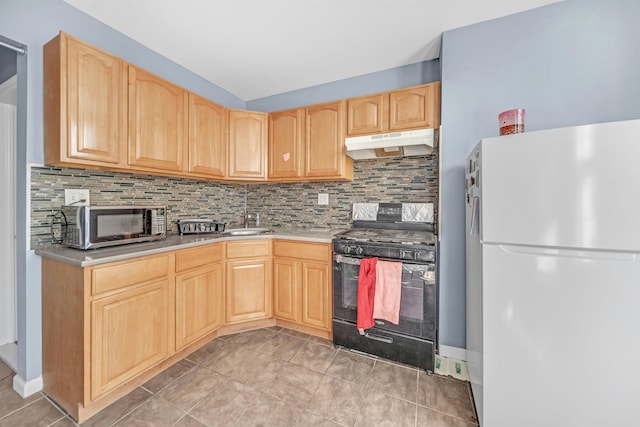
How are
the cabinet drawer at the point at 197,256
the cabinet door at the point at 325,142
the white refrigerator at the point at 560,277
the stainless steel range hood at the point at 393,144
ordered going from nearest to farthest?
the white refrigerator at the point at 560,277, the cabinet drawer at the point at 197,256, the stainless steel range hood at the point at 393,144, the cabinet door at the point at 325,142

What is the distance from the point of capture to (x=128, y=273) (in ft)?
5.04

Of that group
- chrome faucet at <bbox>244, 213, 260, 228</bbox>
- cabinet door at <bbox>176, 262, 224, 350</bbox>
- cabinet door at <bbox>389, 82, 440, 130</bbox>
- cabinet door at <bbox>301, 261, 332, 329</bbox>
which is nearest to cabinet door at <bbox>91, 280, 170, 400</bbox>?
cabinet door at <bbox>176, 262, 224, 350</bbox>

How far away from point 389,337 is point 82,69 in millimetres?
2690

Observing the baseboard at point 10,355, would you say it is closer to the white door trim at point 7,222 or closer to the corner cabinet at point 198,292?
the white door trim at point 7,222

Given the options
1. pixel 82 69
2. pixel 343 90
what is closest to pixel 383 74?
pixel 343 90

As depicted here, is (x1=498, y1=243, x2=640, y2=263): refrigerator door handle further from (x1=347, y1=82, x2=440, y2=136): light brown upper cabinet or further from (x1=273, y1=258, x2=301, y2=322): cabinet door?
(x1=273, y1=258, x2=301, y2=322): cabinet door

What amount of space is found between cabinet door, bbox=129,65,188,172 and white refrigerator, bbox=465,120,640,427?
A: 86.1 inches

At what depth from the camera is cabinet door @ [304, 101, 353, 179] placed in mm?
2393

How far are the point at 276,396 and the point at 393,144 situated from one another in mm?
1955

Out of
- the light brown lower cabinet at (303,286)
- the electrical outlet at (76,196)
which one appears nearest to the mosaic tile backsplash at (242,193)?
the electrical outlet at (76,196)

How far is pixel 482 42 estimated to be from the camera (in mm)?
1841

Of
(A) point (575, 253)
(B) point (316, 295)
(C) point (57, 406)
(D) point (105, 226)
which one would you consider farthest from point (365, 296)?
(C) point (57, 406)

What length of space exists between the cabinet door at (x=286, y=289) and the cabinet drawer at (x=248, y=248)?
143 mm

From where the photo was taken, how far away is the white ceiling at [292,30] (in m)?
1.67
